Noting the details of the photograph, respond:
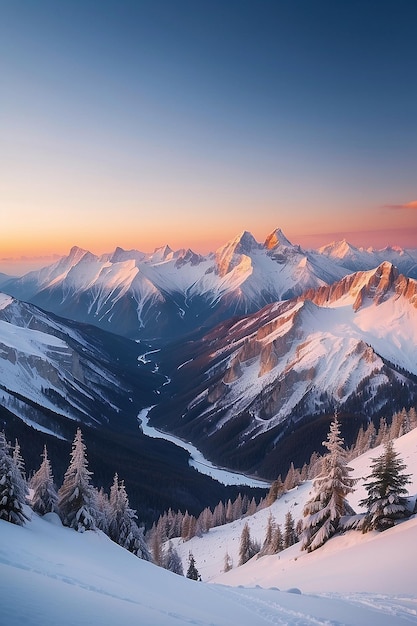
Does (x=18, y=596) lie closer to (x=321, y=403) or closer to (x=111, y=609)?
(x=111, y=609)

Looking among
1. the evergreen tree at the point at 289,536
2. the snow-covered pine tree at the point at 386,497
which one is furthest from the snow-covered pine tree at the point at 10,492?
the evergreen tree at the point at 289,536

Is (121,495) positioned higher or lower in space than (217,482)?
higher

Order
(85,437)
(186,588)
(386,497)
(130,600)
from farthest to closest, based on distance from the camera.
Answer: (85,437), (386,497), (186,588), (130,600)

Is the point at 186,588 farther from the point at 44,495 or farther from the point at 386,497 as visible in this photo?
the point at 44,495

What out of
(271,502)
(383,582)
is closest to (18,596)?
(383,582)

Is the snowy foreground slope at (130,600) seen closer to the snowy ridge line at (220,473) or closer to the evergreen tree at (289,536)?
the evergreen tree at (289,536)

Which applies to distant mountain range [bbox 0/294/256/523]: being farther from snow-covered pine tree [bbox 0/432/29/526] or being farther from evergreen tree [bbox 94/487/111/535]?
snow-covered pine tree [bbox 0/432/29/526]

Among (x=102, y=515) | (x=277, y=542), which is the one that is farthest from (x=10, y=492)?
(x=277, y=542)

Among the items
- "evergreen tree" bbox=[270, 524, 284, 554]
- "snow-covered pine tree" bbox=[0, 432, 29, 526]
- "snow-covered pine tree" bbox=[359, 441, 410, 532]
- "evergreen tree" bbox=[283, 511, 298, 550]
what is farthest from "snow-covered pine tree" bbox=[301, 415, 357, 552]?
"snow-covered pine tree" bbox=[0, 432, 29, 526]
